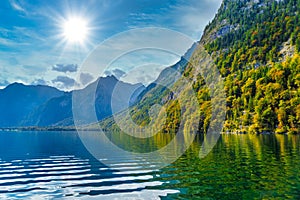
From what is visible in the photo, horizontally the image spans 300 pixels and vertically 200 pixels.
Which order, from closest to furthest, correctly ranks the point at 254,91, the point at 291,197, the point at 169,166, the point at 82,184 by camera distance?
the point at 291,197, the point at 82,184, the point at 169,166, the point at 254,91

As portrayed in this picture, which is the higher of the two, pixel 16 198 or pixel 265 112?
pixel 265 112

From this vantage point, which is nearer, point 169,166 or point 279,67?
point 169,166

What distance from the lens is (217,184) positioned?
2783cm

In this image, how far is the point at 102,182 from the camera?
31.7m

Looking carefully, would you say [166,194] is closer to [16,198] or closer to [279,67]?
[16,198]

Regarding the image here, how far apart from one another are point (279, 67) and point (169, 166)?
490ft

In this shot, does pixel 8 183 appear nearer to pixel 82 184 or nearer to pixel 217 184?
pixel 82 184

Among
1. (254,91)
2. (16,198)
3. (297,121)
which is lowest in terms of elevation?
(16,198)

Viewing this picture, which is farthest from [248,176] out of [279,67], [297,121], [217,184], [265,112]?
[279,67]

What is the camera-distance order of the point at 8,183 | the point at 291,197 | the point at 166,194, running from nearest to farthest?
the point at 291,197 < the point at 166,194 < the point at 8,183

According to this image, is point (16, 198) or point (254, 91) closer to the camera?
point (16, 198)

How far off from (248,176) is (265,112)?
12350cm

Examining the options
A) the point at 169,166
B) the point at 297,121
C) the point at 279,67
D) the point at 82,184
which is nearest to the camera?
the point at 82,184

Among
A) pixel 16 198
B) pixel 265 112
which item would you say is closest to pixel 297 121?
pixel 265 112
